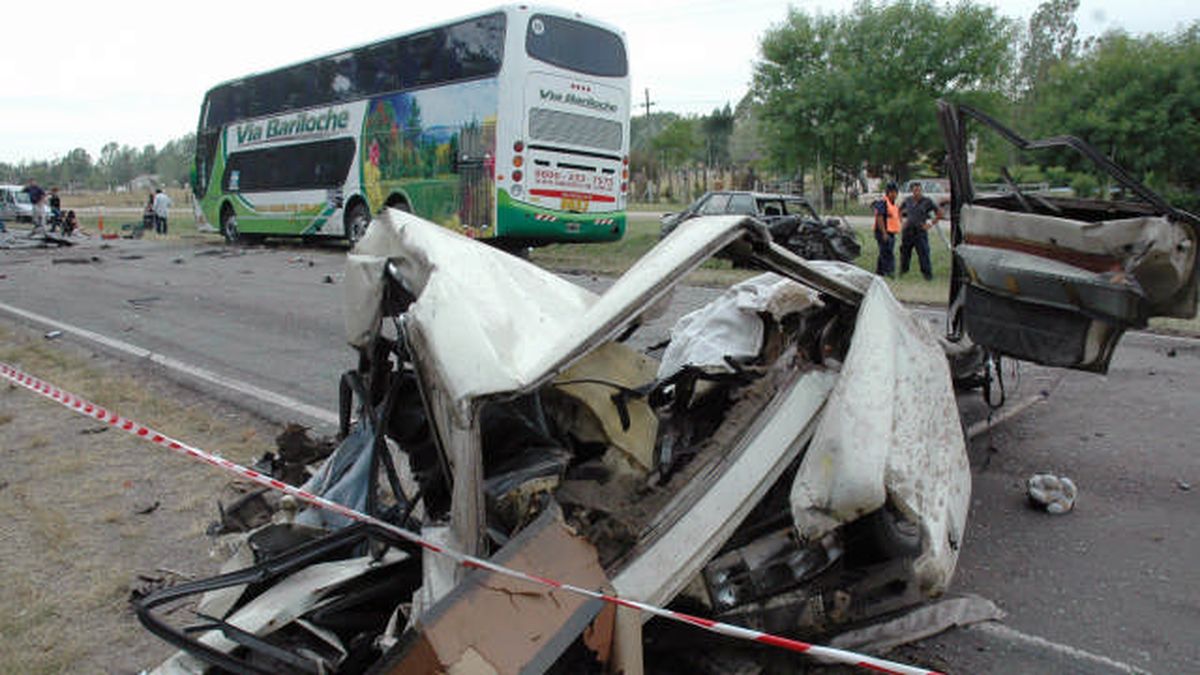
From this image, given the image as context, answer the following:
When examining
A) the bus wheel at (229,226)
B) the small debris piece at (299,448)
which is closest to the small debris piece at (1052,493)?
the small debris piece at (299,448)

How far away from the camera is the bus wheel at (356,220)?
17.1 metres

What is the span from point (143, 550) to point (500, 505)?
2.06 metres

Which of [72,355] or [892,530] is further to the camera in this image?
[72,355]

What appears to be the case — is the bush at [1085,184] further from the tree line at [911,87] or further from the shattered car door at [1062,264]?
the shattered car door at [1062,264]

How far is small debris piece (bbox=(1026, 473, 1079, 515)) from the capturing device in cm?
365

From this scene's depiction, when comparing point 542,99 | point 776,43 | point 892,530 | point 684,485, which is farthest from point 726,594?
point 776,43

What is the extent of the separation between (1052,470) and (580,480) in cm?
282

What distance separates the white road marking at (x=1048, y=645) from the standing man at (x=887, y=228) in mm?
11239

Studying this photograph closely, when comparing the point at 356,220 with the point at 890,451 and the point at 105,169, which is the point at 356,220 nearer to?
the point at 890,451

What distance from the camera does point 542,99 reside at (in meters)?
13.8

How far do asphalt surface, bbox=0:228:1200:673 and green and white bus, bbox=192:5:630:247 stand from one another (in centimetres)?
496

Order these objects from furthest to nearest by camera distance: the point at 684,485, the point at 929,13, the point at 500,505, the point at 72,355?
1. the point at 929,13
2. the point at 72,355
3. the point at 684,485
4. the point at 500,505

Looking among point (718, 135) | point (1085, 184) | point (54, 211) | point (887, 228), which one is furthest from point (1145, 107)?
point (718, 135)

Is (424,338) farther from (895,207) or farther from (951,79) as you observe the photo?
(951,79)
